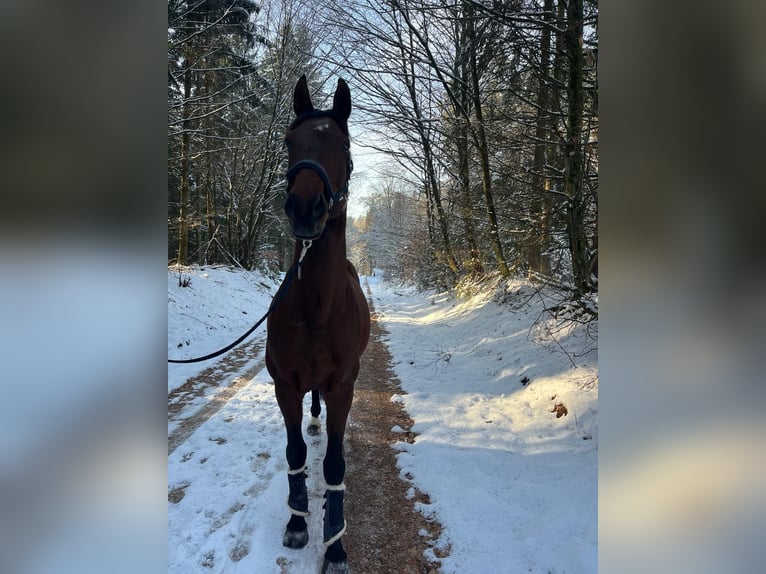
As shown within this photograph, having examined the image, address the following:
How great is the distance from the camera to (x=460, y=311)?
10.5 metres

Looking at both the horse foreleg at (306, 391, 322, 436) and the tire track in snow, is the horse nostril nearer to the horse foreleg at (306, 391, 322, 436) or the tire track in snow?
the horse foreleg at (306, 391, 322, 436)

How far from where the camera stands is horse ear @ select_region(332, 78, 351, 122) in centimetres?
234

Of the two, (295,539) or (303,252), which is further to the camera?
(295,539)

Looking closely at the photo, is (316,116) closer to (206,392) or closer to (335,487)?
(335,487)

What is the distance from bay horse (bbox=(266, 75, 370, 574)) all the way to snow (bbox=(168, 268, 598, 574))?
0.27m

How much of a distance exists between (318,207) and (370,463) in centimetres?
271

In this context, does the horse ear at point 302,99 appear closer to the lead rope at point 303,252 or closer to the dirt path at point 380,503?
the lead rope at point 303,252

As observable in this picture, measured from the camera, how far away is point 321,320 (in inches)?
92.8

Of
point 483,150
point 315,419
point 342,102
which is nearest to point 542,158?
point 483,150

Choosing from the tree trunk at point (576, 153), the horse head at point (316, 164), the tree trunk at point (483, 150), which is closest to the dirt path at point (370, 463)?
the horse head at point (316, 164)

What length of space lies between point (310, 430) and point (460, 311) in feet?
23.0

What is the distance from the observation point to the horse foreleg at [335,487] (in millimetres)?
2334
